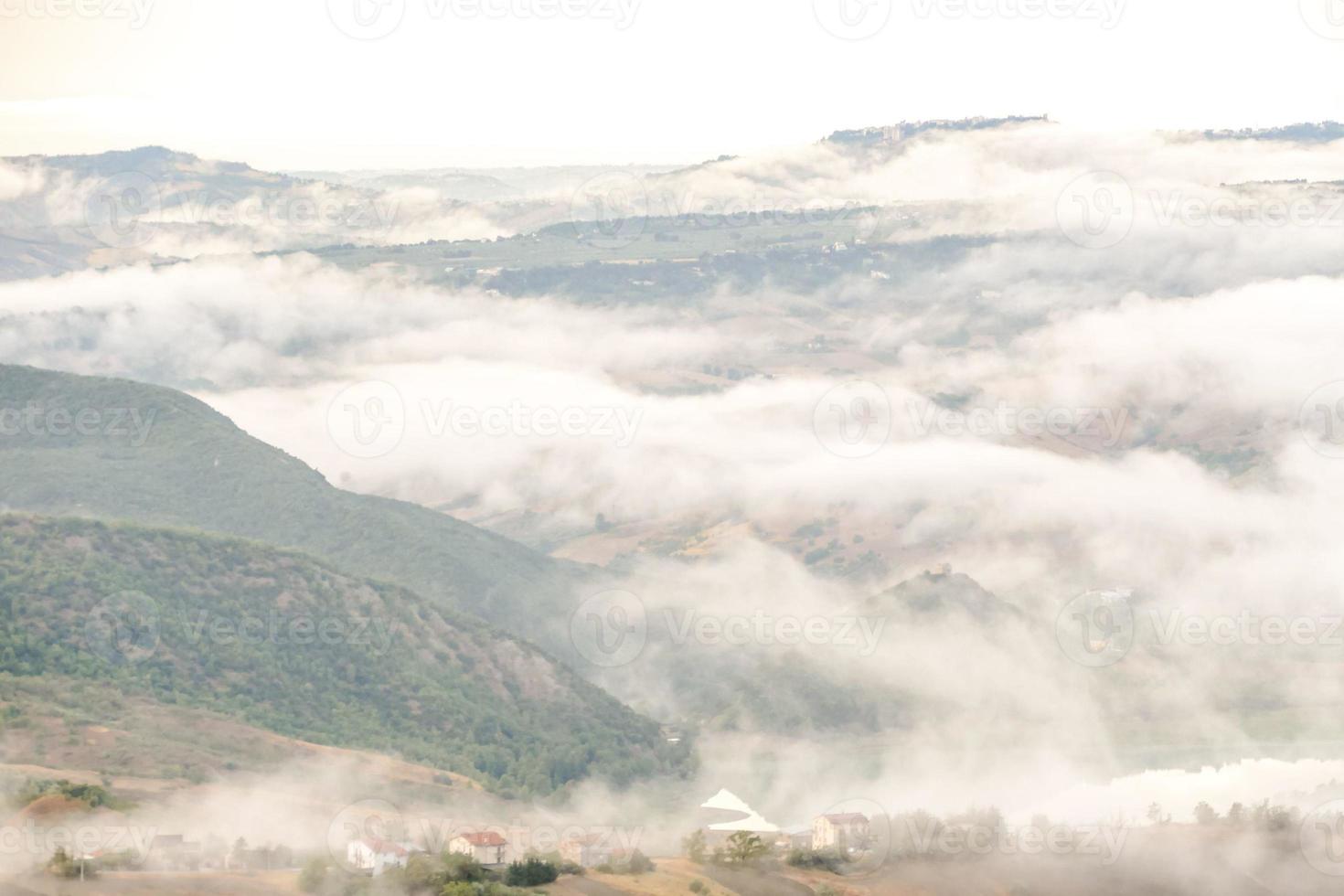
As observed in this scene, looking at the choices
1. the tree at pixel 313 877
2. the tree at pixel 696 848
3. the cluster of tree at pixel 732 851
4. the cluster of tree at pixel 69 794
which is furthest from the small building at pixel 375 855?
the cluster of tree at pixel 732 851

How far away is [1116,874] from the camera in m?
196

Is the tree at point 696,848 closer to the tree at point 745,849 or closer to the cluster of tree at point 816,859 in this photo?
the tree at point 745,849

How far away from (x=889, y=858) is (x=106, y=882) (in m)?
69.3

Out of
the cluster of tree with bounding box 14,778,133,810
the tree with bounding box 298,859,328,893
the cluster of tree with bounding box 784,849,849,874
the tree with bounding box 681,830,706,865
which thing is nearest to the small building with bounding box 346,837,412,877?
the tree with bounding box 298,859,328,893

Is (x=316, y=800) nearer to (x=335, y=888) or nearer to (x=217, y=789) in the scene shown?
(x=217, y=789)

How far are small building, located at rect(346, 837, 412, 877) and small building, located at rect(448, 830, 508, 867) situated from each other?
14.1 ft

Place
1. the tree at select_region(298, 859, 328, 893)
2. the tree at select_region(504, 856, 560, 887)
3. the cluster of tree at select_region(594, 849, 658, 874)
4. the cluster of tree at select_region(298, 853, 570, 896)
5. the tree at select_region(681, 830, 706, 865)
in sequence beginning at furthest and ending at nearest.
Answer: the tree at select_region(681, 830, 706, 865)
the cluster of tree at select_region(594, 849, 658, 874)
the tree at select_region(504, 856, 560, 887)
the cluster of tree at select_region(298, 853, 570, 896)
the tree at select_region(298, 859, 328, 893)

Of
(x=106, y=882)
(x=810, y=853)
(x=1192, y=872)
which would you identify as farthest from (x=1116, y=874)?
(x=106, y=882)

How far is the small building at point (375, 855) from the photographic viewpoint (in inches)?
6516

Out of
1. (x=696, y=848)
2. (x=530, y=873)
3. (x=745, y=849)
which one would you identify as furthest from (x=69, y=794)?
(x=745, y=849)

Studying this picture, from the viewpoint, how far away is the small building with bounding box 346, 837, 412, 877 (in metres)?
166

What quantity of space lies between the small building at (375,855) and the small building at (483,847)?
431 centimetres

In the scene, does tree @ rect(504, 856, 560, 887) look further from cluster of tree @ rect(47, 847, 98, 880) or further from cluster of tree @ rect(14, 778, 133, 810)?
cluster of tree @ rect(14, 778, 133, 810)

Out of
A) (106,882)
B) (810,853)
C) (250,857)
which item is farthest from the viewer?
(810,853)
